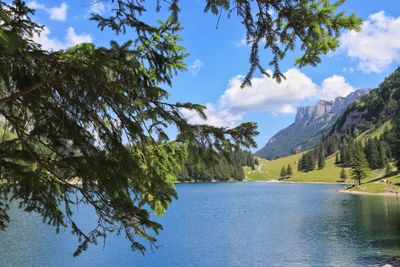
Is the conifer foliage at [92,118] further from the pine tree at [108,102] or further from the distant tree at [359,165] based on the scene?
the distant tree at [359,165]

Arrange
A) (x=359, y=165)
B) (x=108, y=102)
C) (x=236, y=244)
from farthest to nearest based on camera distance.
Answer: (x=359, y=165) < (x=236, y=244) < (x=108, y=102)

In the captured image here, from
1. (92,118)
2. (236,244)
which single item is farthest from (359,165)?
(92,118)

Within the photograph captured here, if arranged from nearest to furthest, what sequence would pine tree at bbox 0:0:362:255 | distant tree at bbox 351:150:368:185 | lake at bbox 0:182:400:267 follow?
pine tree at bbox 0:0:362:255, lake at bbox 0:182:400:267, distant tree at bbox 351:150:368:185

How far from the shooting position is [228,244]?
36875 mm

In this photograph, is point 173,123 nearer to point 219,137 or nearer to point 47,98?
point 219,137

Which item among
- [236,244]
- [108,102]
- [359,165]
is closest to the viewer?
[108,102]

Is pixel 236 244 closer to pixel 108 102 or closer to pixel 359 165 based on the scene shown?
pixel 108 102

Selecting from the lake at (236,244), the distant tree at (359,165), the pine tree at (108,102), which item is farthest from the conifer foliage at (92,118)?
the distant tree at (359,165)

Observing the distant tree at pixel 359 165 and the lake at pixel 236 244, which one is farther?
the distant tree at pixel 359 165

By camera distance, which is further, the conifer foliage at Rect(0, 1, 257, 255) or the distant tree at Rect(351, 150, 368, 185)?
the distant tree at Rect(351, 150, 368, 185)

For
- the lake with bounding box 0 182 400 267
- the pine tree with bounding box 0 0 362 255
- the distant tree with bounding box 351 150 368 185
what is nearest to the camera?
the pine tree with bounding box 0 0 362 255

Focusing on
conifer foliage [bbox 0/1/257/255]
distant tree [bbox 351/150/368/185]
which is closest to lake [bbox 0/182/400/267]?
conifer foliage [bbox 0/1/257/255]

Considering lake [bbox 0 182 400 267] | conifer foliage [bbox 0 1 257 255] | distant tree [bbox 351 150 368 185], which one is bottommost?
lake [bbox 0 182 400 267]

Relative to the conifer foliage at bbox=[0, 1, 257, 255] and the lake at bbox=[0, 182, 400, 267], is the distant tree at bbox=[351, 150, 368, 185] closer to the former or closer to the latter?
the lake at bbox=[0, 182, 400, 267]
